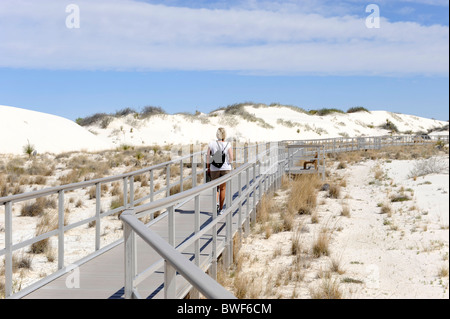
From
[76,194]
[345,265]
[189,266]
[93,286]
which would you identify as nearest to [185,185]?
[76,194]

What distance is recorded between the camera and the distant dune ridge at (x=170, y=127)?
4744 centimetres

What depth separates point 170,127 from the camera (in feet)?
220

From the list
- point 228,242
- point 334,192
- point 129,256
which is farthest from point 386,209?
point 129,256

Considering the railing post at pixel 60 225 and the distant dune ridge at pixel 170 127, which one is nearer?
the railing post at pixel 60 225

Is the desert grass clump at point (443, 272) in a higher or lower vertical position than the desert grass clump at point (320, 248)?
lower

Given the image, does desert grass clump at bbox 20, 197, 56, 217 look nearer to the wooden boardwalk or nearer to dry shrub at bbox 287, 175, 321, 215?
dry shrub at bbox 287, 175, 321, 215

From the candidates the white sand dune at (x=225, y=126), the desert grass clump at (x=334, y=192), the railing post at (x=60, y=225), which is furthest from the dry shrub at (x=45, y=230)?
the white sand dune at (x=225, y=126)

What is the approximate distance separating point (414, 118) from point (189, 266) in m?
126

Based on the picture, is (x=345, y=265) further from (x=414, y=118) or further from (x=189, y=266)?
(x=414, y=118)

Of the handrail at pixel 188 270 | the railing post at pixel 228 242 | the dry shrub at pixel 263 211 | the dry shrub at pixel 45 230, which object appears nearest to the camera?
the handrail at pixel 188 270

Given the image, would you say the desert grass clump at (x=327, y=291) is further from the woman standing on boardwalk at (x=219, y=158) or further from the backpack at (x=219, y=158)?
the backpack at (x=219, y=158)

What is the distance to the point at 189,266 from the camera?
2467 millimetres

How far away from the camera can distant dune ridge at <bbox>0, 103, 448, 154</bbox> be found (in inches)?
1868

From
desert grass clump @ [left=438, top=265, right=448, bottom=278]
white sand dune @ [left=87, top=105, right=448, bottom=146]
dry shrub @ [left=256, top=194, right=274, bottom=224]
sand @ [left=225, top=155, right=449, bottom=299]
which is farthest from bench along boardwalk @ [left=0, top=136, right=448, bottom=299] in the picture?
white sand dune @ [left=87, top=105, right=448, bottom=146]
